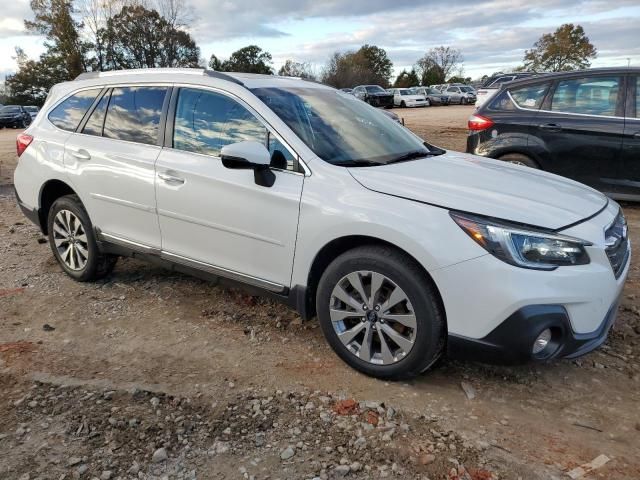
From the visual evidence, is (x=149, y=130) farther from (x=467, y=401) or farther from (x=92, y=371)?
(x=467, y=401)

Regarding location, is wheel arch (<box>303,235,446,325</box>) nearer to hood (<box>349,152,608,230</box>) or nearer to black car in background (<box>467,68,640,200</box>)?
hood (<box>349,152,608,230</box>)

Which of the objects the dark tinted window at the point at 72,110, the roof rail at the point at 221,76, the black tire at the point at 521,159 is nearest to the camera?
the roof rail at the point at 221,76

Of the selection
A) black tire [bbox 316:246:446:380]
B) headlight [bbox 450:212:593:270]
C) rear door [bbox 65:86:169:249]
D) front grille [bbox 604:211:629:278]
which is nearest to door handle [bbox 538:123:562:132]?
front grille [bbox 604:211:629:278]

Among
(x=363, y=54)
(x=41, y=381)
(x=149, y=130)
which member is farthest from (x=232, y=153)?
(x=363, y=54)

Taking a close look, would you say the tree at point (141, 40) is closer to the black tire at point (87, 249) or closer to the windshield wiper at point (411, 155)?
the black tire at point (87, 249)

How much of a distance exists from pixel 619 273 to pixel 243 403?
217 centimetres

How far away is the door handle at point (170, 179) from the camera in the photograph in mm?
3662

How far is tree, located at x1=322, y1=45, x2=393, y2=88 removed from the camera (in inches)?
2884

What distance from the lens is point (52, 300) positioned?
4383 mm

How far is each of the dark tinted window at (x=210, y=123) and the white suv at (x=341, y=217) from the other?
1 centimetres

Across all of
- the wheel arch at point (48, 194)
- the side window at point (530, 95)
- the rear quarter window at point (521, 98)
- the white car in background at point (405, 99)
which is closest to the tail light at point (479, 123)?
the rear quarter window at point (521, 98)

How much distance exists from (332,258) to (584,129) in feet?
14.6

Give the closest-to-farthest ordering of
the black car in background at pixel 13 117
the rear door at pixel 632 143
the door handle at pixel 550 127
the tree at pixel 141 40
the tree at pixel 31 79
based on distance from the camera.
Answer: the rear door at pixel 632 143 < the door handle at pixel 550 127 < the black car in background at pixel 13 117 < the tree at pixel 141 40 < the tree at pixel 31 79

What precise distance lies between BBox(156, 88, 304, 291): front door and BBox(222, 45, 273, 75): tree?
65.4 m
